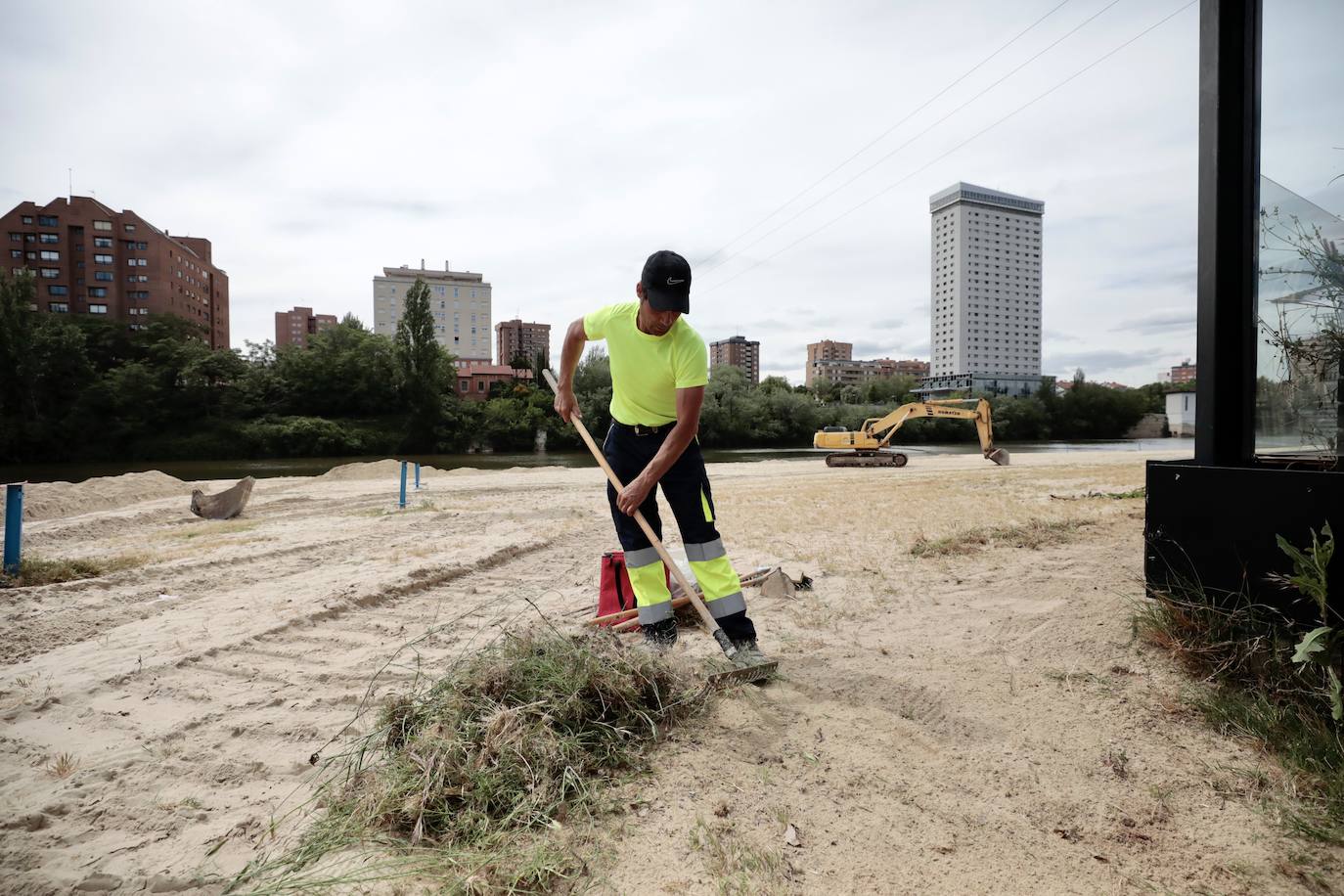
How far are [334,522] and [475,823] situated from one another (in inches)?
313

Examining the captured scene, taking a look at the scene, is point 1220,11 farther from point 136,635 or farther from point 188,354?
point 188,354

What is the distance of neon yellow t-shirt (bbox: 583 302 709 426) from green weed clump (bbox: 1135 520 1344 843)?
238 cm

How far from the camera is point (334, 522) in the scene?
872 centimetres

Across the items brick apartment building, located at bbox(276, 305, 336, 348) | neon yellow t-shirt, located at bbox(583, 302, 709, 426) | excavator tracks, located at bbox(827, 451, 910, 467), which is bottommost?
excavator tracks, located at bbox(827, 451, 910, 467)

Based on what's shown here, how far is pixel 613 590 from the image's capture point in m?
4.14

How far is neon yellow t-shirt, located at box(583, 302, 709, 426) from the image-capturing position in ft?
10.2

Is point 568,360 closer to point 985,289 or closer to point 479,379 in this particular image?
point 479,379

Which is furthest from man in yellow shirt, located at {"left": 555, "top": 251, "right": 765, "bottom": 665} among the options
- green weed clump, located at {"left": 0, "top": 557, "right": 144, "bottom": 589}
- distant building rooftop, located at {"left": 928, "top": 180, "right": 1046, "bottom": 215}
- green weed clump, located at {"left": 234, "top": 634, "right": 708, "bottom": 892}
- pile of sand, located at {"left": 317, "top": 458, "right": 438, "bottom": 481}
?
distant building rooftop, located at {"left": 928, "top": 180, "right": 1046, "bottom": 215}

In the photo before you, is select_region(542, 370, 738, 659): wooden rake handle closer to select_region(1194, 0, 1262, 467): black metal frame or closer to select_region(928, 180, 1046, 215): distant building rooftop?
select_region(1194, 0, 1262, 467): black metal frame

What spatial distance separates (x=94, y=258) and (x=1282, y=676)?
87354 mm

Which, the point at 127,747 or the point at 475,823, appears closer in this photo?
the point at 475,823

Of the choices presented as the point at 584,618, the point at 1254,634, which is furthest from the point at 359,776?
the point at 1254,634

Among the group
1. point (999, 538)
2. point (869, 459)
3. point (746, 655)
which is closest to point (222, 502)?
point (746, 655)

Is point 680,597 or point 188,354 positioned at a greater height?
point 188,354
